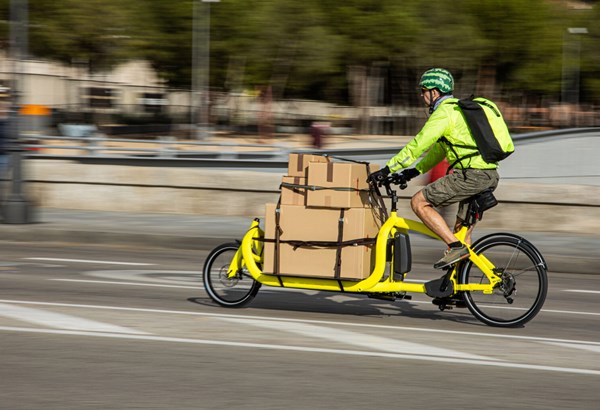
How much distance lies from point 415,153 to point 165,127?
48.2 metres

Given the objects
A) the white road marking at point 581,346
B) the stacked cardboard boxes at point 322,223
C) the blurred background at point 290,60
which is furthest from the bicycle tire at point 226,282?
the blurred background at point 290,60

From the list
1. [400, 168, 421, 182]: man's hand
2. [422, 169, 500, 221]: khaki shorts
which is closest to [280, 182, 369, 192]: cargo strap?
[400, 168, 421, 182]: man's hand

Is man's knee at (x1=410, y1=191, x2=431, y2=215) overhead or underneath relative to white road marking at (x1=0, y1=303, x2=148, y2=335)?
overhead

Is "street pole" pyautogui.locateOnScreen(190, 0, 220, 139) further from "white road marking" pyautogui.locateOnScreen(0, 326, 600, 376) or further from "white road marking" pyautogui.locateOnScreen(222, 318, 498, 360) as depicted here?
"white road marking" pyautogui.locateOnScreen(0, 326, 600, 376)

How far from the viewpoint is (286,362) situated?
6500 mm

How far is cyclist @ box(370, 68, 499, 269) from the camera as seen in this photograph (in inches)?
307

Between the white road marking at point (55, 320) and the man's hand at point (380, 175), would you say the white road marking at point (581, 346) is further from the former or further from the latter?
the white road marking at point (55, 320)

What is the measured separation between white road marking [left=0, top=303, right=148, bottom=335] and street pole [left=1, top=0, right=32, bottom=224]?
7522 mm

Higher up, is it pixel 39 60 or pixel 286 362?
pixel 39 60

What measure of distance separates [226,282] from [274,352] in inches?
80.1

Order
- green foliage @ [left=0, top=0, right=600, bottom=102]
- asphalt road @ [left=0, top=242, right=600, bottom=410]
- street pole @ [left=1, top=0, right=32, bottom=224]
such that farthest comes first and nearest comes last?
green foliage @ [left=0, top=0, right=600, bottom=102] < street pole @ [left=1, top=0, right=32, bottom=224] < asphalt road @ [left=0, top=242, right=600, bottom=410]

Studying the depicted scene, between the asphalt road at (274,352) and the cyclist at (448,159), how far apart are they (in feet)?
2.57

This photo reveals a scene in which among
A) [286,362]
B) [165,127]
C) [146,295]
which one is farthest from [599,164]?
[165,127]

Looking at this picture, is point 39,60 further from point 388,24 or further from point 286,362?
point 286,362
